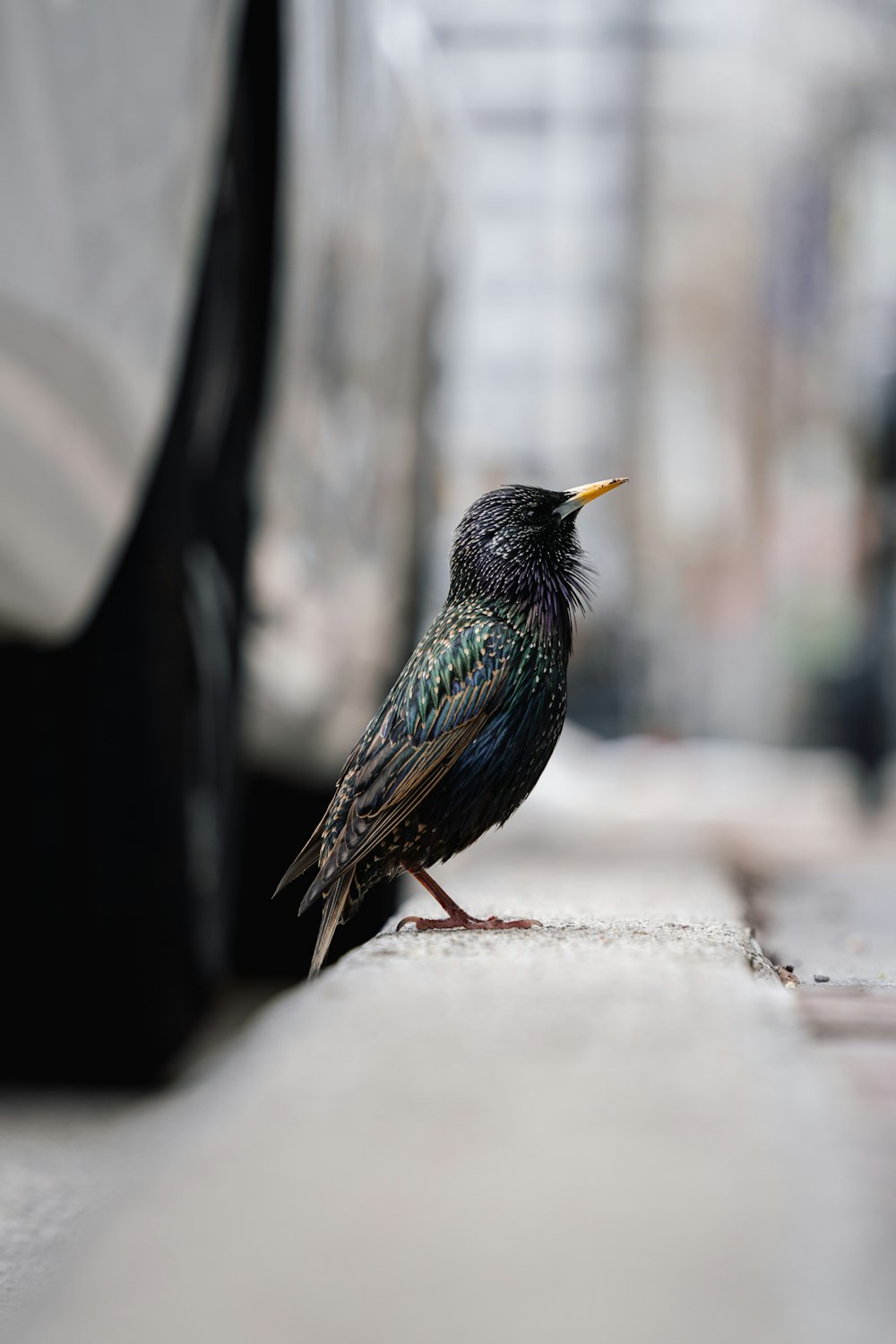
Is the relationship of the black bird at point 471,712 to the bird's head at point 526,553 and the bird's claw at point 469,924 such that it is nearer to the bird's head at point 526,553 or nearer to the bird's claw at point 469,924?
the bird's head at point 526,553

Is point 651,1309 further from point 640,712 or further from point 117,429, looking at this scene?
point 640,712

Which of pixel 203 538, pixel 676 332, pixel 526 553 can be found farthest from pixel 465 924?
pixel 676 332

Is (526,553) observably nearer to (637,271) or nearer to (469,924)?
(469,924)

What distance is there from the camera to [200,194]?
304 centimetres

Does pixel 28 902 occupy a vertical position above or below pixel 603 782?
above

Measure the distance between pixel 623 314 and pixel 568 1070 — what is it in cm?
3411

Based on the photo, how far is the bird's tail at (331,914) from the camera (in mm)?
832

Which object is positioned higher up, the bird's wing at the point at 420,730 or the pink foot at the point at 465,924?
the bird's wing at the point at 420,730

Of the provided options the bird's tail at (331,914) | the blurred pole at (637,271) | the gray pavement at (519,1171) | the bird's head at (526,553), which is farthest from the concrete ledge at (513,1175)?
the blurred pole at (637,271)

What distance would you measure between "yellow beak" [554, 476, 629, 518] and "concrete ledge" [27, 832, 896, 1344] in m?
0.39

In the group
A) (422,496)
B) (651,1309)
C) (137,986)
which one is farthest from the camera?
(422,496)

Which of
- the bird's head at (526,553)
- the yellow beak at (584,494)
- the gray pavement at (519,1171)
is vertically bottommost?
the gray pavement at (519,1171)

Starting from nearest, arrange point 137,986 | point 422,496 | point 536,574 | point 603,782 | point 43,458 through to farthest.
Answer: point 536,574 → point 43,458 → point 137,986 → point 422,496 → point 603,782

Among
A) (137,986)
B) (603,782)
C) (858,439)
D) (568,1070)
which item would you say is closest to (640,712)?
(858,439)
